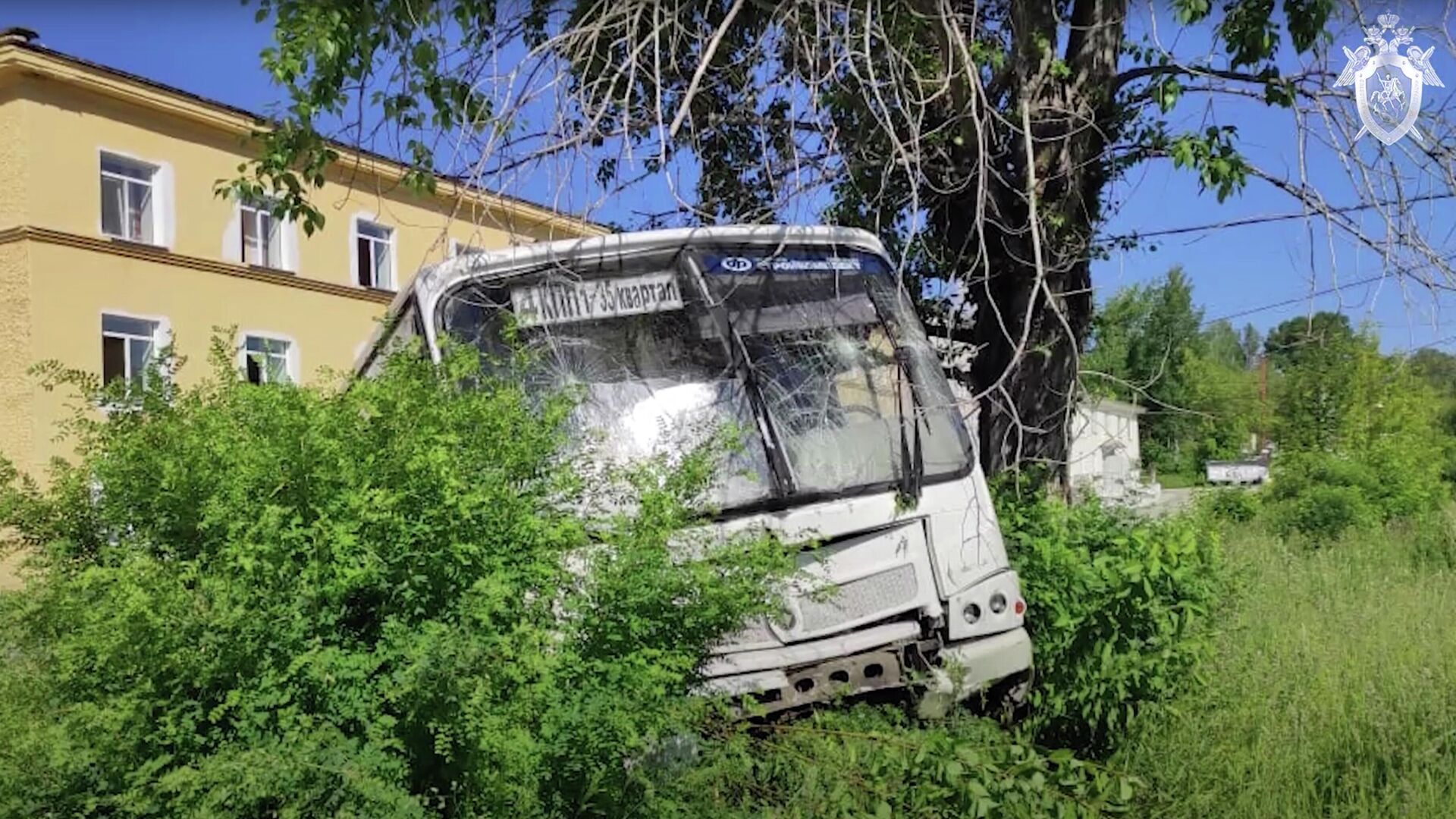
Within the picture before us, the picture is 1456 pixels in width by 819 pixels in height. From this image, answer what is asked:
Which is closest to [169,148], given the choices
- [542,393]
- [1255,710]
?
[542,393]

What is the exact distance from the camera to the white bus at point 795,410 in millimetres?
4883

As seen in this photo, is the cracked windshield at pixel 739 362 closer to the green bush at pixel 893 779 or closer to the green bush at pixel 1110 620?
the green bush at pixel 1110 620

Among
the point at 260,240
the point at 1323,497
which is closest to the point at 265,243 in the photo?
the point at 260,240

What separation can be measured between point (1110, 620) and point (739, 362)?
1.95 m

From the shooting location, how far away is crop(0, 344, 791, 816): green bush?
265cm

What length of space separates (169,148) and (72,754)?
63.5 ft

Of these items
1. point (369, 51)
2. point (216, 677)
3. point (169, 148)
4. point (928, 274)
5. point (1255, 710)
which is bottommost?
point (1255, 710)

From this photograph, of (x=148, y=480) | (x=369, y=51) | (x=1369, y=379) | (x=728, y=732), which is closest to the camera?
(x=148, y=480)

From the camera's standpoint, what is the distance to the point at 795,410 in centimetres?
517

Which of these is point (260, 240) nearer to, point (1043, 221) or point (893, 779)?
point (1043, 221)

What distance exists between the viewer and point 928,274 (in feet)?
24.9

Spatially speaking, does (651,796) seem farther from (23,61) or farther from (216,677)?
(23,61)

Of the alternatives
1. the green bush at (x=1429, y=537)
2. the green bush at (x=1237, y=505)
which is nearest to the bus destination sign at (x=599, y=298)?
the green bush at (x=1429, y=537)

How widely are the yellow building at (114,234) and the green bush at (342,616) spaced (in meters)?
13.0
